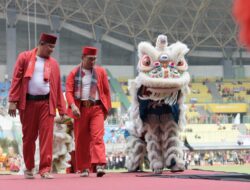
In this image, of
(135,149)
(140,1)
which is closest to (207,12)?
(140,1)

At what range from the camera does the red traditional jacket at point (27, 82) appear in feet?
22.9

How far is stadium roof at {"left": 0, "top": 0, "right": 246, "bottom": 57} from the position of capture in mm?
45812

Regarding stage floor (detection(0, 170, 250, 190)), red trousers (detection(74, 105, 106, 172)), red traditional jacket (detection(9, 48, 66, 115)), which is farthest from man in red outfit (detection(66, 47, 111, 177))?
stage floor (detection(0, 170, 250, 190))

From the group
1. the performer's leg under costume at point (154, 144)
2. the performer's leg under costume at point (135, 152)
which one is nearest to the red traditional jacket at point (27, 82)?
the performer's leg under costume at point (154, 144)

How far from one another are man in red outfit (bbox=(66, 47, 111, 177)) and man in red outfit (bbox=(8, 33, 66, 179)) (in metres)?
0.50

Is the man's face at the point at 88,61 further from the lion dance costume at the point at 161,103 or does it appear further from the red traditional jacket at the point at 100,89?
the lion dance costume at the point at 161,103

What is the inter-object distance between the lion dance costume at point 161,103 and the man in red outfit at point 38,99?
1575mm

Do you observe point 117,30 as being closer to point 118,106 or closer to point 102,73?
point 118,106

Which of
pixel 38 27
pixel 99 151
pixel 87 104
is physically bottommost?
pixel 99 151

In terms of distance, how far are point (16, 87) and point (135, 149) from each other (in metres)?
2.75

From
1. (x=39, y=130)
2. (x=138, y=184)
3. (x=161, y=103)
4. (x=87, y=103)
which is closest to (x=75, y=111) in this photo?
(x=87, y=103)

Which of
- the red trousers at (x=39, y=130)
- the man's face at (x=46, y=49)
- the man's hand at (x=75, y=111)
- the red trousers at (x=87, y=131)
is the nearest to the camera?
the red trousers at (x=39, y=130)

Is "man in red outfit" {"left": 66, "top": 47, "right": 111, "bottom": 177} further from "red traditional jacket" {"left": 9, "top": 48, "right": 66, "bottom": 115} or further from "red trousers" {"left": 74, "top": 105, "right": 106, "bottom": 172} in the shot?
"red traditional jacket" {"left": 9, "top": 48, "right": 66, "bottom": 115}

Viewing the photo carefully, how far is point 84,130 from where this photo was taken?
25.4 ft
